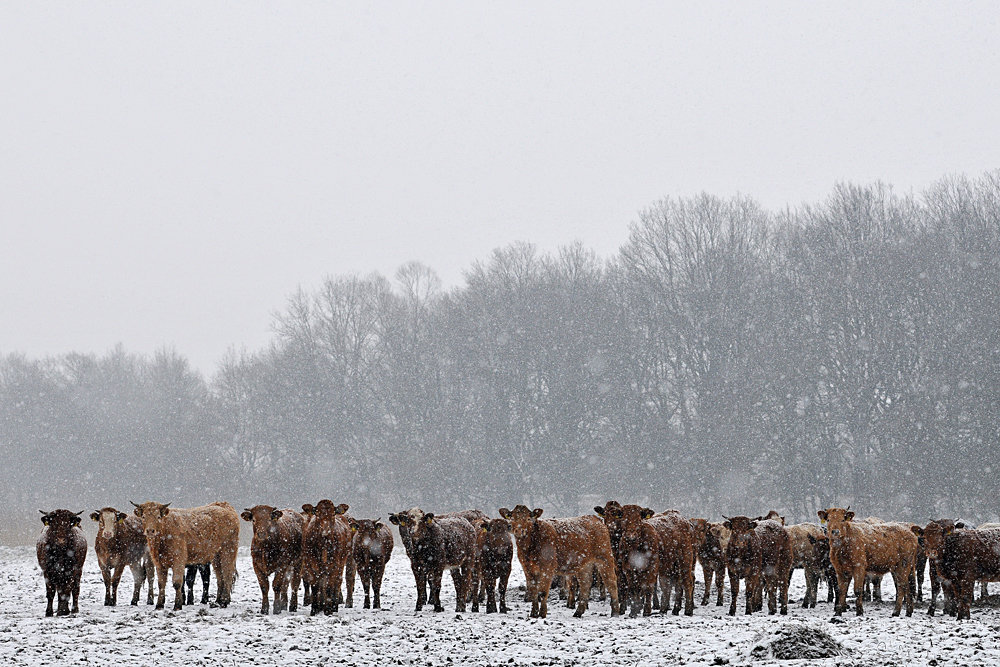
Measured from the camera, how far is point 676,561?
54.2ft

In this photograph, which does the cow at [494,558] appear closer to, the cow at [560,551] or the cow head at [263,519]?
the cow at [560,551]

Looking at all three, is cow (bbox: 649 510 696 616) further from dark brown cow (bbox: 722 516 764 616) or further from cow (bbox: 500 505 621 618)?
cow (bbox: 500 505 621 618)

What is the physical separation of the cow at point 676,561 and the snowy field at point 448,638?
48cm

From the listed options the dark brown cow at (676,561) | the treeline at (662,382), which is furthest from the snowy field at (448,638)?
the treeline at (662,382)

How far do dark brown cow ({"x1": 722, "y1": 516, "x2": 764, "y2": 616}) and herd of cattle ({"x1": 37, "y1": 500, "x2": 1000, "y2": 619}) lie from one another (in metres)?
0.02

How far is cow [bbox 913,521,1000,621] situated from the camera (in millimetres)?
14555

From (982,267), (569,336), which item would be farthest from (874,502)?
(569,336)

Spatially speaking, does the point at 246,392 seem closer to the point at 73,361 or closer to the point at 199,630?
the point at 73,361

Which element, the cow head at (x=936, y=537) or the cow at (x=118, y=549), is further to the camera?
the cow at (x=118, y=549)

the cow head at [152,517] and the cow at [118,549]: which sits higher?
the cow head at [152,517]

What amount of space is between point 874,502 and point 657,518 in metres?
22.4

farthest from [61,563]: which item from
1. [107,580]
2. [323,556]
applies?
[323,556]

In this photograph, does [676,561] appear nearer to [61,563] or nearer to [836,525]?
[836,525]

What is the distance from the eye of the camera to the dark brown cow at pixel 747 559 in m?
16.1
